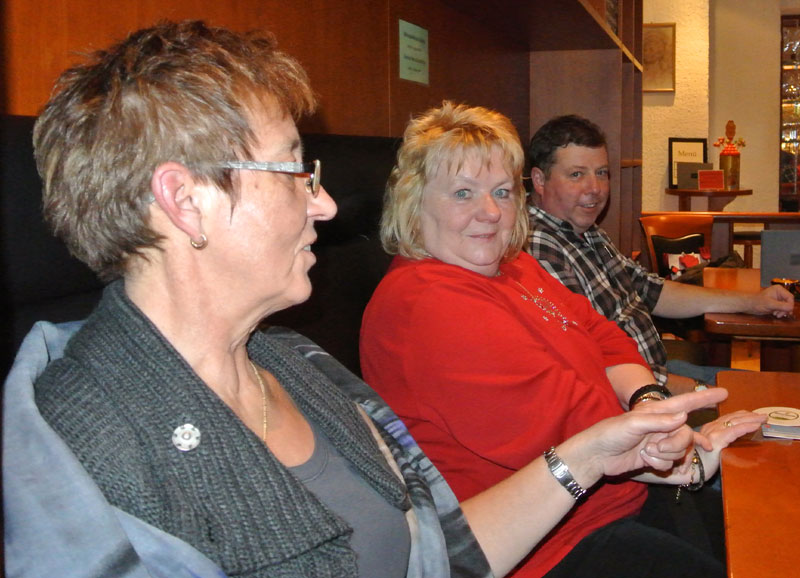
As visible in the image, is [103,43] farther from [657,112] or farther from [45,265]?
[657,112]

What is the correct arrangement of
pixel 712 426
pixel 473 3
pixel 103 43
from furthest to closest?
pixel 473 3 < pixel 712 426 < pixel 103 43

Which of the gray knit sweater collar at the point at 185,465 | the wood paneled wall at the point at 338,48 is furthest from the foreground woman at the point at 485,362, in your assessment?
the gray knit sweater collar at the point at 185,465

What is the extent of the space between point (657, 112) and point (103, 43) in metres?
7.15

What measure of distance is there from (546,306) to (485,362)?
419mm

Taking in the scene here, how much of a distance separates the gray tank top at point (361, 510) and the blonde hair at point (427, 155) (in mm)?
707

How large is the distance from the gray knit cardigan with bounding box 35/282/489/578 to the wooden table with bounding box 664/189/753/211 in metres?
6.92

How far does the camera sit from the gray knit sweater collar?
72 centimetres

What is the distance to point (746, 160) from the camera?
7.95m

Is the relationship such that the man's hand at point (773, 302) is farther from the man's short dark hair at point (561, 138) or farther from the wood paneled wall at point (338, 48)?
the wood paneled wall at point (338, 48)

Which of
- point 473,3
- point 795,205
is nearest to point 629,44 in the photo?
point 473,3

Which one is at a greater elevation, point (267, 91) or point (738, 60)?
point (738, 60)

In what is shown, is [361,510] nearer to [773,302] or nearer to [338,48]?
[338,48]

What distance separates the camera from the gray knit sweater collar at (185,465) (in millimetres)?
725

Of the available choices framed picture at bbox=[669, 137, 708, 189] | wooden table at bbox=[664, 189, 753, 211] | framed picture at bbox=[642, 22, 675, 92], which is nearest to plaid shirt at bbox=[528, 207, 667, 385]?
wooden table at bbox=[664, 189, 753, 211]
